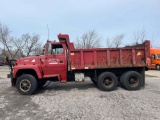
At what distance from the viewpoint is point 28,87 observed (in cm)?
952

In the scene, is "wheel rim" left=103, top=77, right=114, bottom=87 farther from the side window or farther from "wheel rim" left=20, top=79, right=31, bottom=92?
"wheel rim" left=20, top=79, right=31, bottom=92

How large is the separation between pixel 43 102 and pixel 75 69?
8.56 feet

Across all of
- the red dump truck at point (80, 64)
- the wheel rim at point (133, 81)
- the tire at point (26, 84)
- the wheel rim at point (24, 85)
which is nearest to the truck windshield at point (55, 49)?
the red dump truck at point (80, 64)

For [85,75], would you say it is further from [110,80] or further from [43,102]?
[43,102]

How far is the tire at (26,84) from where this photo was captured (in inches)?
371

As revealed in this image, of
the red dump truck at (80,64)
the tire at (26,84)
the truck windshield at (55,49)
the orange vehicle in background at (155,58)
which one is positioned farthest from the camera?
the orange vehicle in background at (155,58)

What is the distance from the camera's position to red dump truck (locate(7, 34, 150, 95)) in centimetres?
982

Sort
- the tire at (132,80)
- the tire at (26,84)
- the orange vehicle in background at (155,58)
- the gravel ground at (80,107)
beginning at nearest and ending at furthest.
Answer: the gravel ground at (80,107) < the tire at (26,84) < the tire at (132,80) < the orange vehicle in background at (155,58)

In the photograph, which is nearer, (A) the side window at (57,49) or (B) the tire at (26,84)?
(B) the tire at (26,84)

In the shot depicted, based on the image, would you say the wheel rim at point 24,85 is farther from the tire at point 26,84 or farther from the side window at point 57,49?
the side window at point 57,49

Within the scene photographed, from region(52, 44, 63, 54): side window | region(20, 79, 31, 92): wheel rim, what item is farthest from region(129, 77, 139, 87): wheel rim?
region(20, 79, 31, 92): wheel rim

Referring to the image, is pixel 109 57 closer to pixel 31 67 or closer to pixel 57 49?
pixel 57 49

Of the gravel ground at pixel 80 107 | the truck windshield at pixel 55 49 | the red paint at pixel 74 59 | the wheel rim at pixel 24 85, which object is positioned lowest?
the gravel ground at pixel 80 107

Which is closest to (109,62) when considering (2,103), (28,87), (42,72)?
(42,72)
